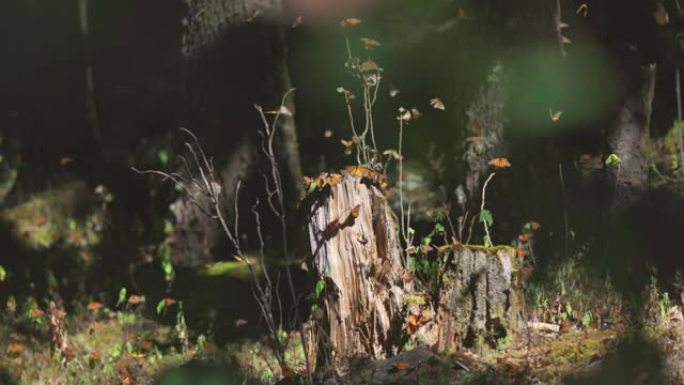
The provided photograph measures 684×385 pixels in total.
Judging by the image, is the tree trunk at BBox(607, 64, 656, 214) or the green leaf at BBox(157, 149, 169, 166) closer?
the tree trunk at BBox(607, 64, 656, 214)

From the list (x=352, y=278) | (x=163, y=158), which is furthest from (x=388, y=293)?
(x=163, y=158)

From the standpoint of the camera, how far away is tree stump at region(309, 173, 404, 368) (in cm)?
632

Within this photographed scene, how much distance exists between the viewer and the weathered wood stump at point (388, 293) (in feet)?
20.5

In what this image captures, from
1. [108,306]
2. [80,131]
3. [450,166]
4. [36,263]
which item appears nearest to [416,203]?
[450,166]

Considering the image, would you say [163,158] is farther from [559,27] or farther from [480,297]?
[480,297]

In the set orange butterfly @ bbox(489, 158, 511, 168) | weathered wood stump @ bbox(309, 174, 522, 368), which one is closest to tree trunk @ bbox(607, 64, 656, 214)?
orange butterfly @ bbox(489, 158, 511, 168)

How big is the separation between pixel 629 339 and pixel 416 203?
4.53 meters

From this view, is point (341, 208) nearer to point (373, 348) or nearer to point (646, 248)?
point (373, 348)

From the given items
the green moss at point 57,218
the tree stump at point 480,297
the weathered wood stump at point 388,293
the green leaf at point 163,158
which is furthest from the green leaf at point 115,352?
the green leaf at point 163,158

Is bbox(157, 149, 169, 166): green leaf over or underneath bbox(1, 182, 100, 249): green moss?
over

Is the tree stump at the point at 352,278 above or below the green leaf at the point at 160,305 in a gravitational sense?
above

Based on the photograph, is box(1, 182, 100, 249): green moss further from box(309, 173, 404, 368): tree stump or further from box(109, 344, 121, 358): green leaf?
box(309, 173, 404, 368): tree stump

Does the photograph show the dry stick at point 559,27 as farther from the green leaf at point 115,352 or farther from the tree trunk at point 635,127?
the green leaf at point 115,352

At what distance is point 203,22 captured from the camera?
9.56 meters
